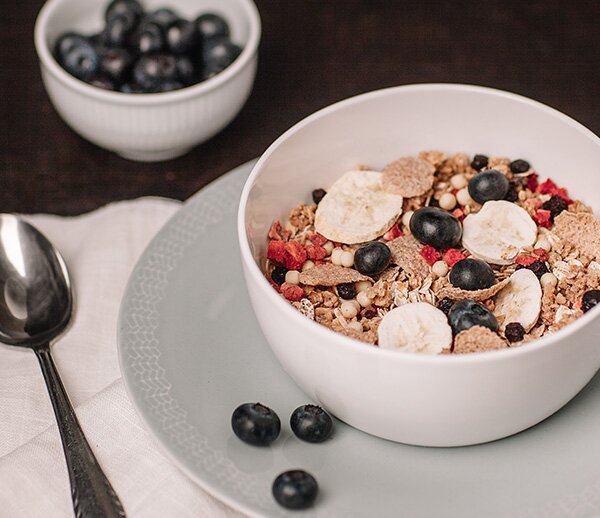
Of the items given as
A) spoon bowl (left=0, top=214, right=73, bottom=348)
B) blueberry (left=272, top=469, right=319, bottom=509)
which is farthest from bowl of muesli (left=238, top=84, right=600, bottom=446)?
spoon bowl (left=0, top=214, right=73, bottom=348)

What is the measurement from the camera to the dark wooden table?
1829 millimetres

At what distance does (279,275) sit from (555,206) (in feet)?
1.30

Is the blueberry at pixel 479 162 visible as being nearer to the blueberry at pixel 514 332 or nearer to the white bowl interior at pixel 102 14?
the blueberry at pixel 514 332

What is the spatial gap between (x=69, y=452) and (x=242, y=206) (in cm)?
37

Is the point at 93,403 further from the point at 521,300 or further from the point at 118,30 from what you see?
the point at 118,30

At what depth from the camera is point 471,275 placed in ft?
3.94

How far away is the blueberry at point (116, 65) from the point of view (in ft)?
5.92

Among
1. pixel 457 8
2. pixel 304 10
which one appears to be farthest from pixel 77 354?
pixel 457 8

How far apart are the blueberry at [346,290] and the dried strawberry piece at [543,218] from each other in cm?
28

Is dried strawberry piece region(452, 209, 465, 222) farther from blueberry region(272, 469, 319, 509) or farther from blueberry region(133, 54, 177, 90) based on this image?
blueberry region(133, 54, 177, 90)

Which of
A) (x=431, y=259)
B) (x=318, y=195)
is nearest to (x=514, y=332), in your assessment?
(x=431, y=259)

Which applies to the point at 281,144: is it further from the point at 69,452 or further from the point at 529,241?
the point at 69,452

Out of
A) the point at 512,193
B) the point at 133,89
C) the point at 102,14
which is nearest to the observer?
the point at 512,193

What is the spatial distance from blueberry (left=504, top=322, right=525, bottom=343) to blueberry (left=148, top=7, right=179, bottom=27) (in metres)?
1.04
